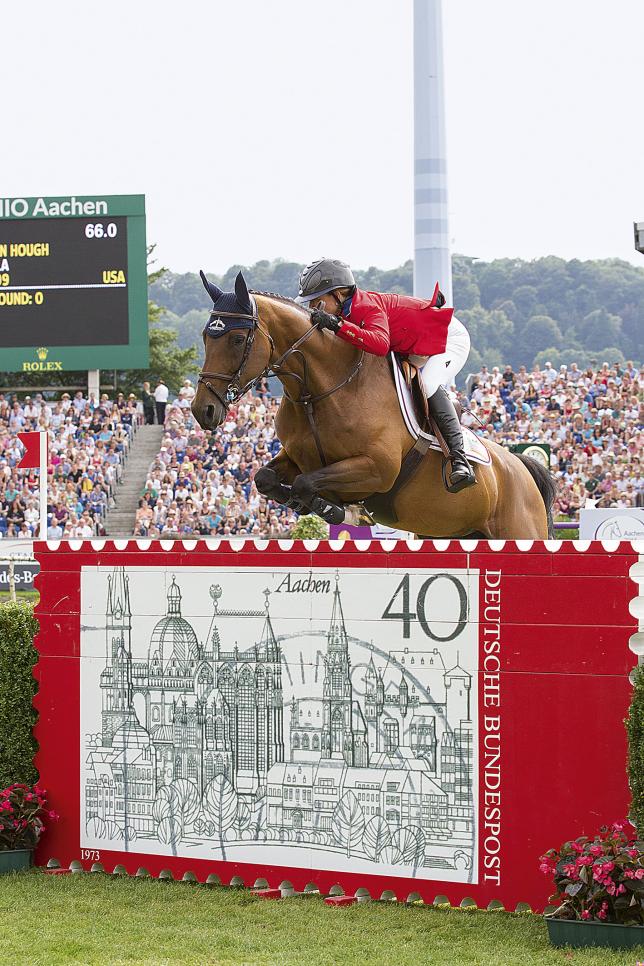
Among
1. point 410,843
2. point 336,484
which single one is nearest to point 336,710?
point 410,843

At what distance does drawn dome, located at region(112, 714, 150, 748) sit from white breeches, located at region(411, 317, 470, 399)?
2.21m

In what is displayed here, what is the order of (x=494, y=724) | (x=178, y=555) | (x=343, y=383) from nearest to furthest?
(x=494, y=724) → (x=178, y=555) → (x=343, y=383)

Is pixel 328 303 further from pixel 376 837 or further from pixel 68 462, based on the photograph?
pixel 68 462

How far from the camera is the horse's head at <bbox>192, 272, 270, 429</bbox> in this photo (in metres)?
5.44

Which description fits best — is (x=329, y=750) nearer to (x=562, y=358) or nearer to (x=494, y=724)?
(x=494, y=724)

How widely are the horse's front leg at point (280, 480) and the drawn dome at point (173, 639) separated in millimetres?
1004

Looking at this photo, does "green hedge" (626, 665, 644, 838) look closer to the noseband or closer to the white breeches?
the noseband

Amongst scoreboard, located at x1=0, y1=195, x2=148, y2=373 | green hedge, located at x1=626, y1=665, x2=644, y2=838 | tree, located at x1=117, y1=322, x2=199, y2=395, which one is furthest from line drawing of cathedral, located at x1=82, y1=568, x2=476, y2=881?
tree, located at x1=117, y1=322, x2=199, y2=395

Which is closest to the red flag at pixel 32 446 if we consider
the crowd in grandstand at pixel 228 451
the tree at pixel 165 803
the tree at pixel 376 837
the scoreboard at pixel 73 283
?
the tree at pixel 165 803

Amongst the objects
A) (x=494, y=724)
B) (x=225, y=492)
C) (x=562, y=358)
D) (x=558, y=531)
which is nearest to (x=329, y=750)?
(x=494, y=724)

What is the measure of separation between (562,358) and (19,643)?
7129 cm

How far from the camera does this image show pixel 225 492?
70.1 feet

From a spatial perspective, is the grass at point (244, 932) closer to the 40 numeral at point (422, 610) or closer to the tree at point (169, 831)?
the tree at point (169, 831)

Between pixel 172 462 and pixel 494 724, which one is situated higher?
pixel 172 462
